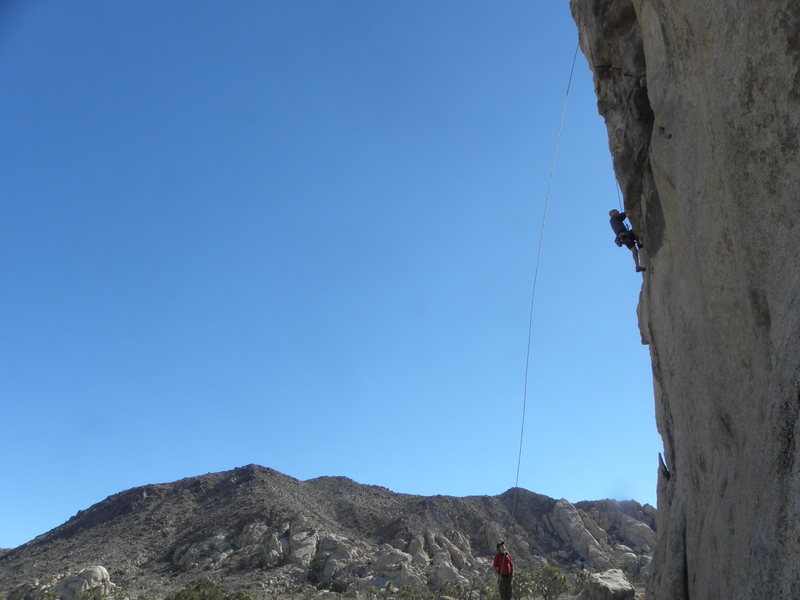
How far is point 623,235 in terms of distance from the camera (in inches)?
485

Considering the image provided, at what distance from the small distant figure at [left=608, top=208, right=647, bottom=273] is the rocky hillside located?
24.2 metres

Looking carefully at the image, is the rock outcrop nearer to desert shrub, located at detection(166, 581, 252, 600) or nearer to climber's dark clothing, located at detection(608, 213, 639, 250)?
desert shrub, located at detection(166, 581, 252, 600)

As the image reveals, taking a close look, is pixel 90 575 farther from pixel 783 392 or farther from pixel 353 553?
pixel 783 392

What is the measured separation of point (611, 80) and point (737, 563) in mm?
9327

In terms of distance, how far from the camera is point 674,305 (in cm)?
991

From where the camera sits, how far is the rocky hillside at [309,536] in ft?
111

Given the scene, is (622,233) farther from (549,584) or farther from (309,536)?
(309,536)

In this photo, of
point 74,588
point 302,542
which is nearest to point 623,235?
point 74,588

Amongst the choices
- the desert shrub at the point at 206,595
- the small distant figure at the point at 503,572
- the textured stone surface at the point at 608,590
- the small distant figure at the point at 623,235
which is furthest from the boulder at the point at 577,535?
the small distant figure at the point at 623,235

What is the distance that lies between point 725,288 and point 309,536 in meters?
34.2

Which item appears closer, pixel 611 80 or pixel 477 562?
pixel 611 80

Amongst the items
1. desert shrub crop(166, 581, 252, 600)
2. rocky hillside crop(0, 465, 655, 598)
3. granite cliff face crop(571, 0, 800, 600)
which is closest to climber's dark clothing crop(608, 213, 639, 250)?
granite cliff face crop(571, 0, 800, 600)

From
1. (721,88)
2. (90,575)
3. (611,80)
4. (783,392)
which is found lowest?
(90,575)

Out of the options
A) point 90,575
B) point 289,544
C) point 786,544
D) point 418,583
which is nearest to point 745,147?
point 786,544
